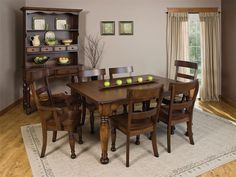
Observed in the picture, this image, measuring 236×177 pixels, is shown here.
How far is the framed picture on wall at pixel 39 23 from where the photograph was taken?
195 inches

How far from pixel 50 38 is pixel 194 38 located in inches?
124

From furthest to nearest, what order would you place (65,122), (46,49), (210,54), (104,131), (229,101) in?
(210,54), (229,101), (46,49), (65,122), (104,131)

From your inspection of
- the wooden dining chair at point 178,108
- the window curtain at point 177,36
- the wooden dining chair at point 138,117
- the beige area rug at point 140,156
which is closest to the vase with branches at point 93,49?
the window curtain at point 177,36

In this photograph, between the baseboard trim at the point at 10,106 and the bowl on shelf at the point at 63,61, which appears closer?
the baseboard trim at the point at 10,106

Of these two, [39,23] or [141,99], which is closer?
[141,99]

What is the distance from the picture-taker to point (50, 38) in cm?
504

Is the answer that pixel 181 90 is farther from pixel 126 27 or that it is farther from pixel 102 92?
pixel 126 27

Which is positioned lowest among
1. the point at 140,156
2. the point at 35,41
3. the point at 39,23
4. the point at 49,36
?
the point at 140,156

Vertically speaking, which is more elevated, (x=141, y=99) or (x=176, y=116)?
(x=141, y=99)

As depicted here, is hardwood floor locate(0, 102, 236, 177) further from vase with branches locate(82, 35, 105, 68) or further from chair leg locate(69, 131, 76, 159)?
vase with branches locate(82, 35, 105, 68)

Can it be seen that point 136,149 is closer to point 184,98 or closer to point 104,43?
point 184,98

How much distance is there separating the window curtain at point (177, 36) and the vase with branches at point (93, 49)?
1510mm

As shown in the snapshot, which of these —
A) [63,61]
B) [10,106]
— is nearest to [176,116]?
[63,61]

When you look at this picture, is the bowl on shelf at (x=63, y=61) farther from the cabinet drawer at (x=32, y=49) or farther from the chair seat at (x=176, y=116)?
the chair seat at (x=176, y=116)
